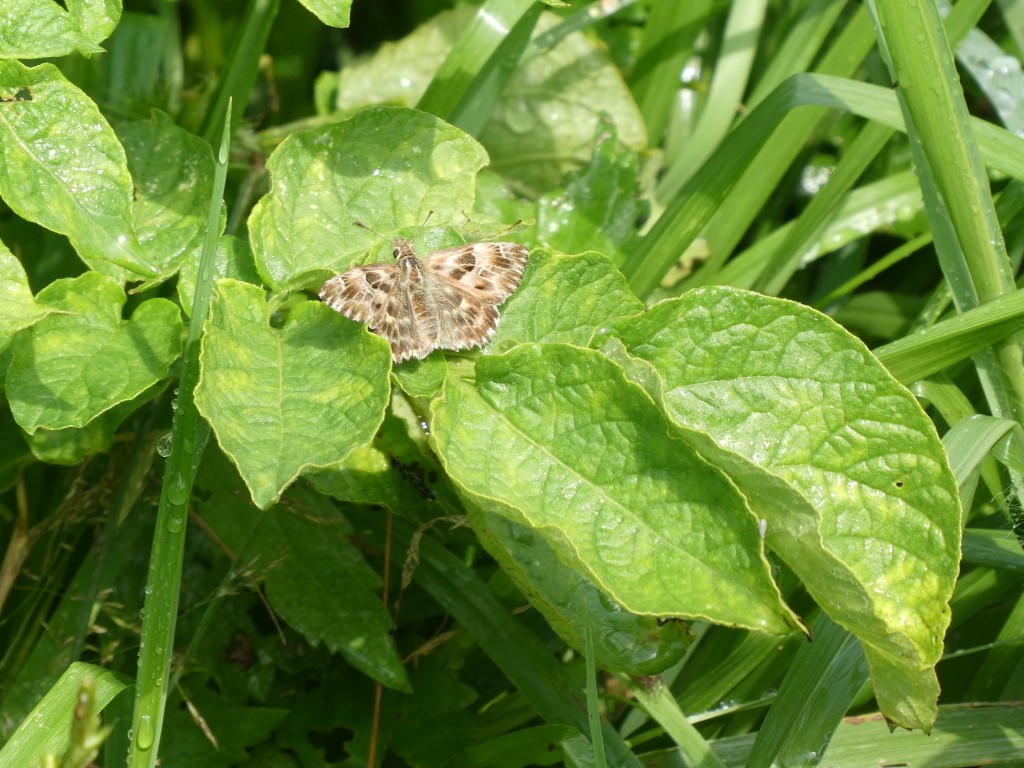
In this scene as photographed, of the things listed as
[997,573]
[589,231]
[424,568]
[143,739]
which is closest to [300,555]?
[424,568]

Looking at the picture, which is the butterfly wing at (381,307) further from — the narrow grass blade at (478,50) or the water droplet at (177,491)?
the narrow grass blade at (478,50)

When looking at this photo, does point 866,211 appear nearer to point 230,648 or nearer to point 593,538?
point 593,538

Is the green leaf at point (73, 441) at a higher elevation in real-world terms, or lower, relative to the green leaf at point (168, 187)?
lower

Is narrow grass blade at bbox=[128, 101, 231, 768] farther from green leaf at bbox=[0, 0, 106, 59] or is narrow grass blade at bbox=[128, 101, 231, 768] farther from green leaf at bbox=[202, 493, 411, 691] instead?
green leaf at bbox=[202, 493, 411, 691]

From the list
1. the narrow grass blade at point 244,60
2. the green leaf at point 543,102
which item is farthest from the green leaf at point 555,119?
the narrow grass blade at point 244,60

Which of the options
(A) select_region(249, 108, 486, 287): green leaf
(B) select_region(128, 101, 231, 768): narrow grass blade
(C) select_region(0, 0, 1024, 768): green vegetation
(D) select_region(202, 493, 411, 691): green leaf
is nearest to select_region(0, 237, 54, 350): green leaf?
(C) select_region(0, 0, 1024, 768): green vegetation

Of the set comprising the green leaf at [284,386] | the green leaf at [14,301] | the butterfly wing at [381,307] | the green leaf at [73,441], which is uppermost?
the butterfly wing at [381,307]

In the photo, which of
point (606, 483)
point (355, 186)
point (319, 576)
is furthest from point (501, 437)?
point (319, 576)
